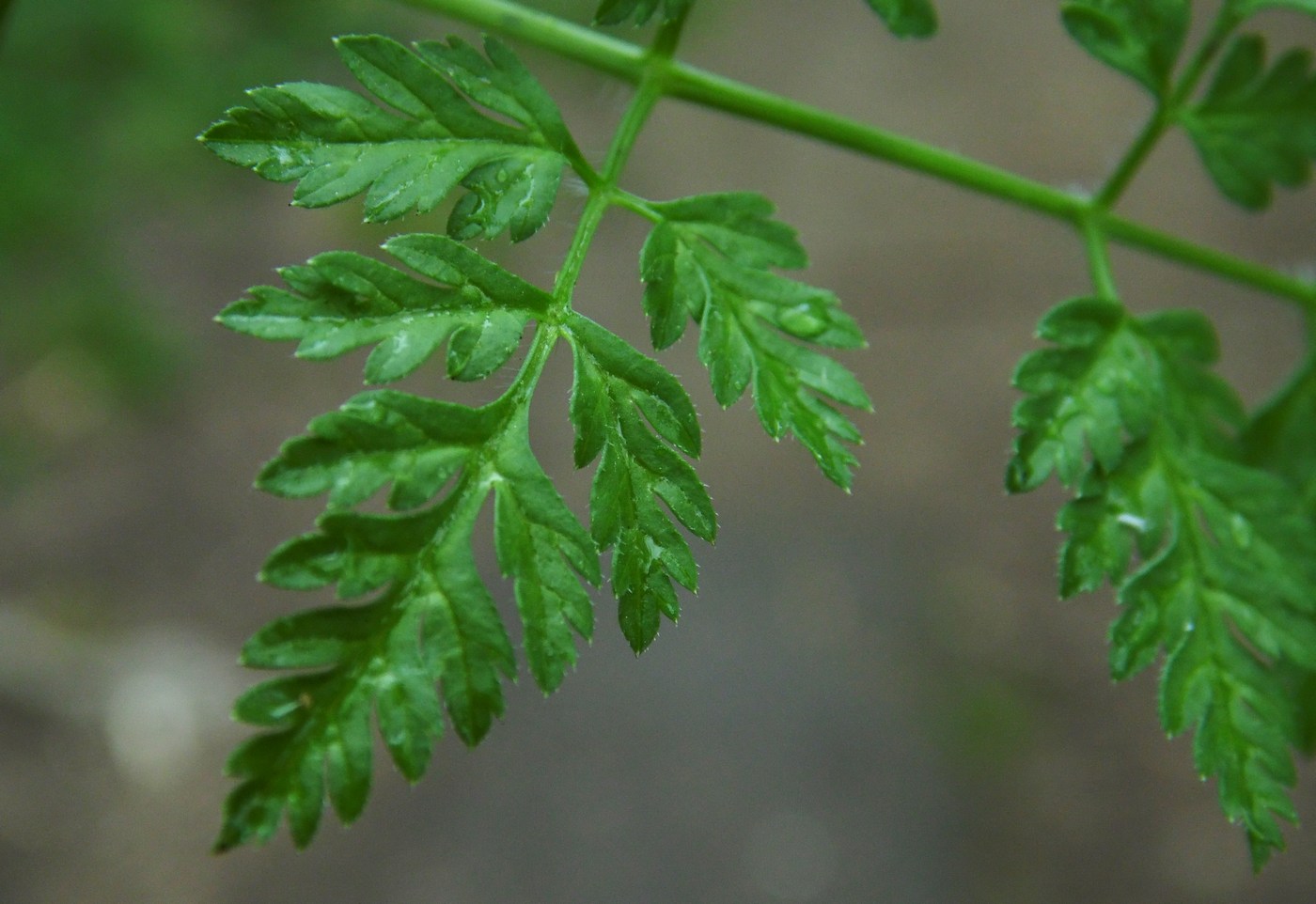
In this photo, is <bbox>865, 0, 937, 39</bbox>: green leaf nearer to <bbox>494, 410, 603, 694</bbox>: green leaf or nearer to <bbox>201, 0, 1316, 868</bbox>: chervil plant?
<bbox>201, 0, 1316, 868</bbox>: chervil plant

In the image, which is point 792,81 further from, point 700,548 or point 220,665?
point 220,665

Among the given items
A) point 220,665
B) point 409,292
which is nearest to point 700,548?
point 220,665

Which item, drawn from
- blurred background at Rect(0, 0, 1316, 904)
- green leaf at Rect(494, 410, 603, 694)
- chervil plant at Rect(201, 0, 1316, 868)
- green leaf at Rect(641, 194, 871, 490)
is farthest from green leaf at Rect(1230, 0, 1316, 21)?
blurred background at Rect(0, 0, 1316, 904)

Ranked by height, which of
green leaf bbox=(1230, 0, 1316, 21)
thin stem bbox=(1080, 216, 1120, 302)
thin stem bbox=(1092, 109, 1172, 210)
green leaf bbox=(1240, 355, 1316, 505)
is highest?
green leaf bbox=(1230, 0, 1316, 21)

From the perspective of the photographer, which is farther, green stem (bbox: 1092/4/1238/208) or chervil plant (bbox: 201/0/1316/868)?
green stem (bbox: 1092/4/1238/208)

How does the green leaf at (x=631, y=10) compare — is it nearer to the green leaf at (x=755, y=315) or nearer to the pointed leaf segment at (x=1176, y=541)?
the green leaf at (x=755, y=315)

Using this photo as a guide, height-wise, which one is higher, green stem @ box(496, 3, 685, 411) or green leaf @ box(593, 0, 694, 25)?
green leaf @ box(593, 0, 694, 25)

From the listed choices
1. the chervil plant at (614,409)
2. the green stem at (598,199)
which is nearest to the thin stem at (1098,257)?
the chervil plant at (614,409)
